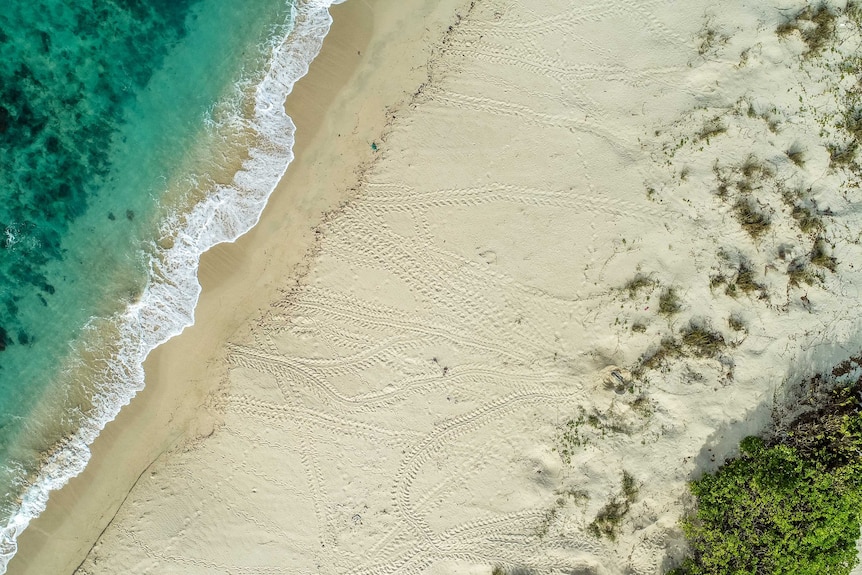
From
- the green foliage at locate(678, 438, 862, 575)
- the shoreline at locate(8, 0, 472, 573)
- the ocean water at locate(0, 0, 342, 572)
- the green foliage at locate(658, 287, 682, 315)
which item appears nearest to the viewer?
the green foliage at locate(678, 438, 862, 575)

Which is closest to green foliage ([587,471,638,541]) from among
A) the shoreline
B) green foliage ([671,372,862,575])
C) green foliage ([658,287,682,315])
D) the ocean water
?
green foliage ([671,372,862,575])

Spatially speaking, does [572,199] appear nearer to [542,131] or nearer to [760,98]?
[542,131]

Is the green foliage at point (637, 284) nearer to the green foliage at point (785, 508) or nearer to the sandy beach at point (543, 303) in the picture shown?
the sandy beach at point (543, 303)

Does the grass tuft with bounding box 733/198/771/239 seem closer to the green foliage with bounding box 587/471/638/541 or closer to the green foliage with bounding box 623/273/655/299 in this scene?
the green foliage with bounding box 623/273/655/299

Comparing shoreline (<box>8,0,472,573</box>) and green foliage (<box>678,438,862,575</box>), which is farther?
shoreline (<box>8,0,472,573</box>)

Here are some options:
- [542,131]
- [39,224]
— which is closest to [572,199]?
[542,131]

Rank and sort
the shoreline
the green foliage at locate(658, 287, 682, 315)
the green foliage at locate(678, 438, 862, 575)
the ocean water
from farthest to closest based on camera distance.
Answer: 1. the ocean water
2. the shoreline
3. the green foliage at locate(658, 287, 682, 315)
4. the green foliage at locate(678, 438, 862, 575)

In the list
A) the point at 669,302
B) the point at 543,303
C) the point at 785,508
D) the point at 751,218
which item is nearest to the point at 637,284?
the point at 669,302
